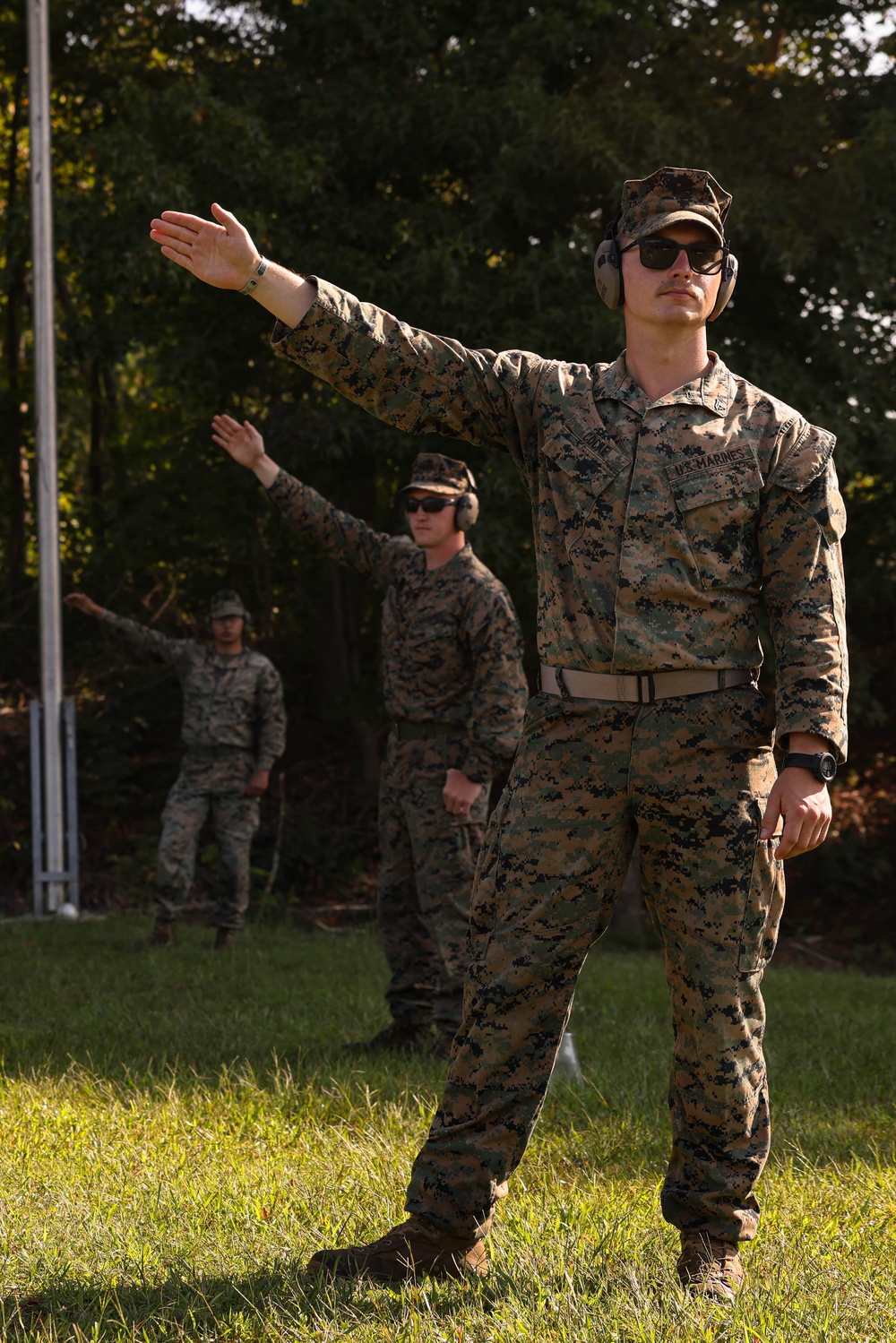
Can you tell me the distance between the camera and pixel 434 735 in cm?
632

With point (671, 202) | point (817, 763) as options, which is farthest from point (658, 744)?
point (671, 202)

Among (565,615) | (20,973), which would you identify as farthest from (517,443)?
(20,973)

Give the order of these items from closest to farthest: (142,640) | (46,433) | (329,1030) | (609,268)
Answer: (609,268)
(329,1030)
(142,640)
(46,433)

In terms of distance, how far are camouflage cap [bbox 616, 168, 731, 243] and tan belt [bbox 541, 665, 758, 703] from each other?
1.07 m

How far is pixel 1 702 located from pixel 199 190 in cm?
592

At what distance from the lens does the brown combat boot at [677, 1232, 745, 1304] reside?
321 cm

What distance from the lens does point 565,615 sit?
3400mm

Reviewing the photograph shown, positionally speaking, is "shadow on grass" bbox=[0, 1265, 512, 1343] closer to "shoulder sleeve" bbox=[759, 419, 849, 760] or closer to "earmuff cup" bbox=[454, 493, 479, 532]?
"shoulder sleeve" bbox=[759, 419, 849, 760]

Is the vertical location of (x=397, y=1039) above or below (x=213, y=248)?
below

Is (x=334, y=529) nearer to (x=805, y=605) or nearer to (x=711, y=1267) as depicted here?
(x=805, y=605)

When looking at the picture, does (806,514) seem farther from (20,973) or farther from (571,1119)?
(20,973)

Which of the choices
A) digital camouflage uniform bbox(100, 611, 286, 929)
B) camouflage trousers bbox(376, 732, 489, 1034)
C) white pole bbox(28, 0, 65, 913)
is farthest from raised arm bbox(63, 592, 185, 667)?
camouflage trousers bbox(376, 732, 489, 1034)

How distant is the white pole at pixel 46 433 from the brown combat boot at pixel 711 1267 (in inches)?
383

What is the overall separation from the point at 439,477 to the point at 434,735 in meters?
1.17
